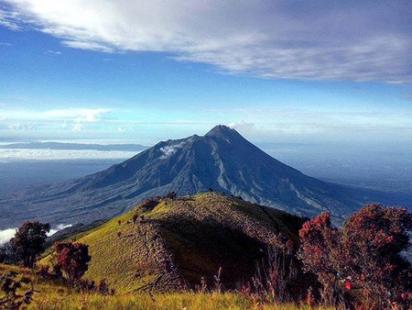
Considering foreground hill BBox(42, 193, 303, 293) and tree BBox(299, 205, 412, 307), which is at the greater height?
tree BBox(299, 205, 412, 307)

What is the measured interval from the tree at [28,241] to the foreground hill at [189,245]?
A: 1566cm

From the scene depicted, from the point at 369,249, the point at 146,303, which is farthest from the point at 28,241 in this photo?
the point at 146,303

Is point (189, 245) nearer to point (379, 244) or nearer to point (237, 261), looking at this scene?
point (237, 261)

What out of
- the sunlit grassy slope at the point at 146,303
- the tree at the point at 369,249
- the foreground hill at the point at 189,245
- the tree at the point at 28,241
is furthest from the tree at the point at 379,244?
the tree at the point at 28,241

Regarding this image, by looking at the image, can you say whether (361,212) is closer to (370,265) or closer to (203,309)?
(370,265)

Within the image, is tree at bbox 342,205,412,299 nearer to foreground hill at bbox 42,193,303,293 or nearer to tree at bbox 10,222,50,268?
foreground hill at bbox 42,193,303,293

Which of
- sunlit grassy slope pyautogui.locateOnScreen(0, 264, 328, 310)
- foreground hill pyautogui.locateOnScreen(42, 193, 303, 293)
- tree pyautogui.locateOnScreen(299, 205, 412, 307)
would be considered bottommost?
foreground hill pyautogui.locateOnScreen(42, 193, 303, 293)

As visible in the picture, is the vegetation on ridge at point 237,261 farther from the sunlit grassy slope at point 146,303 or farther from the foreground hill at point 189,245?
the foreground hill at point 189,245

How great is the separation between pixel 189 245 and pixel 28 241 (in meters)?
38.6

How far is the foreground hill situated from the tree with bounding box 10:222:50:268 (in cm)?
1566

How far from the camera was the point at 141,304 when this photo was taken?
887 cm

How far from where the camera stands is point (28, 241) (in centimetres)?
9769

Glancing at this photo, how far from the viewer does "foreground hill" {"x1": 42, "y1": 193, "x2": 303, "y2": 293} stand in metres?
65.7

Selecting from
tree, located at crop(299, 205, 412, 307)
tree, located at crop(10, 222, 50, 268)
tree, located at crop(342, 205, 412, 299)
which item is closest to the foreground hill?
tree, located at crop(10, 222, 50, 268)
